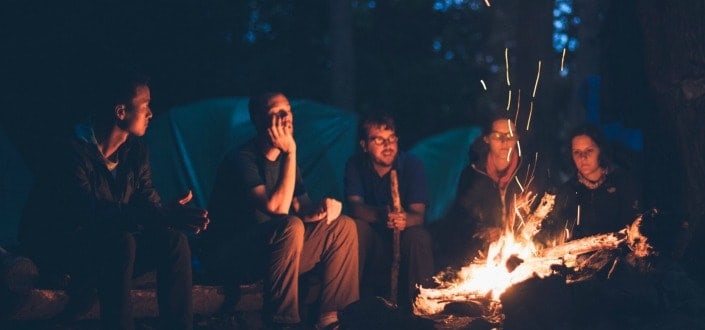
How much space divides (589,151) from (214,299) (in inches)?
106

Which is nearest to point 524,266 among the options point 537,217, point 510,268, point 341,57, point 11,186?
point 510,268

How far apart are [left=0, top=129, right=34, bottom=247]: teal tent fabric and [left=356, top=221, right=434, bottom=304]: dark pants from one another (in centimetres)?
387

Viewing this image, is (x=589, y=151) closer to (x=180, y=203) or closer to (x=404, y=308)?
(x=404, y=308)

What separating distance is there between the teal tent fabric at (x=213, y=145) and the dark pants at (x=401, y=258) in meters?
2.81

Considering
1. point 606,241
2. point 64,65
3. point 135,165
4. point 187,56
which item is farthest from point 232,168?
point 187,56

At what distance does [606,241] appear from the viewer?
19.8ft

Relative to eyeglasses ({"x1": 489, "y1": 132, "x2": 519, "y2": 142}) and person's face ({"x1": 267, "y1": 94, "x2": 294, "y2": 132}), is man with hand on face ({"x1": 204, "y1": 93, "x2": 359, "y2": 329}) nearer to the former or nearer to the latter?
person's face ({"x1": 267, "y1": 94, "x2": 294, "y2": 132})

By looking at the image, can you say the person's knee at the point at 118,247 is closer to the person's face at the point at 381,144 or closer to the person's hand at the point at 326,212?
the person's hand at the point at 326,212

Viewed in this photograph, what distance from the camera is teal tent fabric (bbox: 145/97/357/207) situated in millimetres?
9578

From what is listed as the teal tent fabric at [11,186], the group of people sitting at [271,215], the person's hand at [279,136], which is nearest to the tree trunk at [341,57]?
the teal tent fabric at [11,186]

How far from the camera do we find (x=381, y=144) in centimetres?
714

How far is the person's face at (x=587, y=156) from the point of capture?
22.2 ft

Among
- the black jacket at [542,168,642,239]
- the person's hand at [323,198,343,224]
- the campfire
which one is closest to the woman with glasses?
the black jacket at [542,168,642,239]

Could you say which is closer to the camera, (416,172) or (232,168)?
(232,168)
